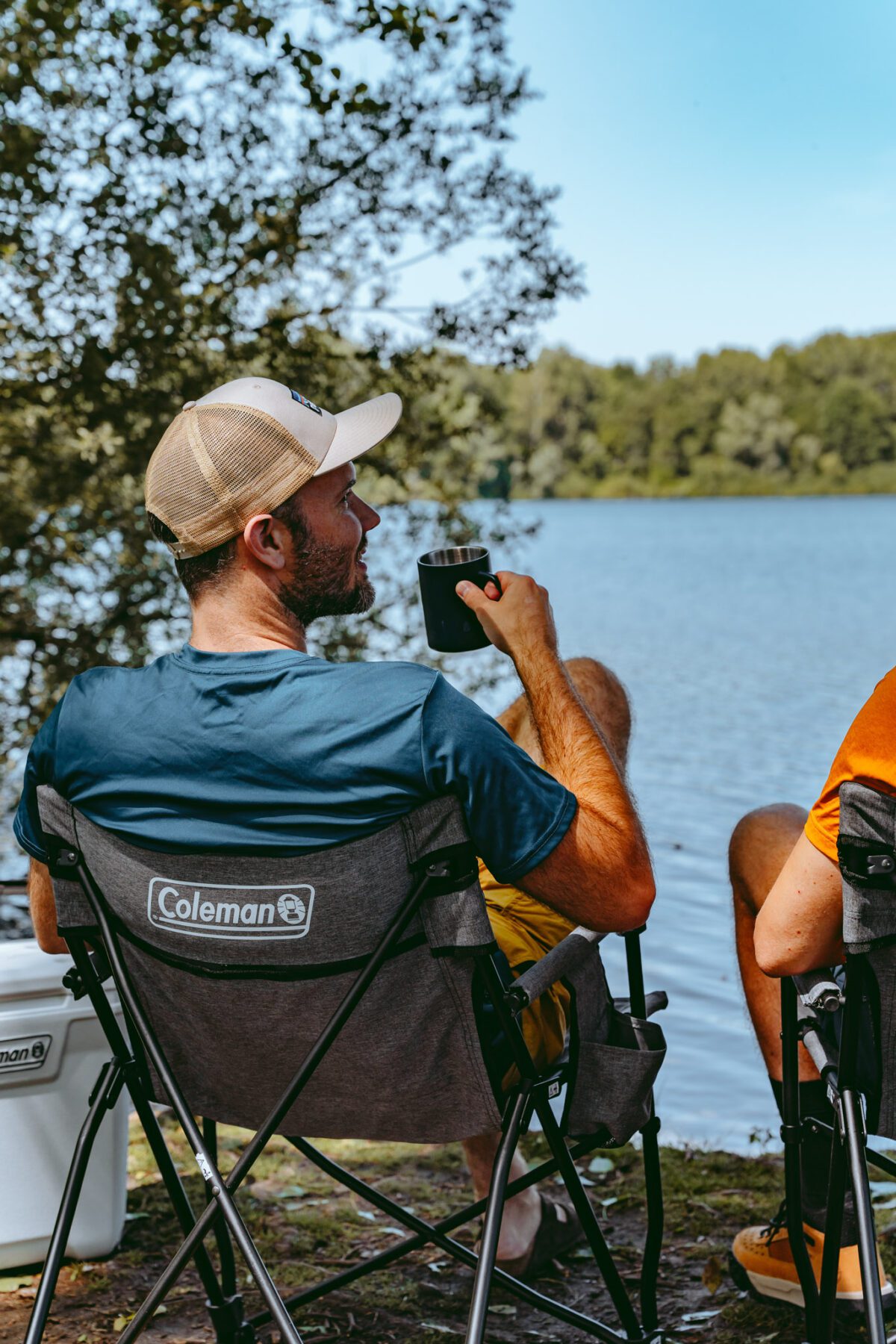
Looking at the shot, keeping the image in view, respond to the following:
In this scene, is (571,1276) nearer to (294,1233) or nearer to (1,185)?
(294,1233)

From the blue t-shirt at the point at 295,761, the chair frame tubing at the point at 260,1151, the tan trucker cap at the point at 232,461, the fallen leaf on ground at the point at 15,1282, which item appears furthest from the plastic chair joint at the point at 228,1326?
the tan trucker cap at the point at 232,461

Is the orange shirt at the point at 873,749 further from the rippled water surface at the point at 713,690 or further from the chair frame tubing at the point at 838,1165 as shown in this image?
the rippled water surface at the point at 713,690

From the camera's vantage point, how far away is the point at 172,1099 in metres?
1.91

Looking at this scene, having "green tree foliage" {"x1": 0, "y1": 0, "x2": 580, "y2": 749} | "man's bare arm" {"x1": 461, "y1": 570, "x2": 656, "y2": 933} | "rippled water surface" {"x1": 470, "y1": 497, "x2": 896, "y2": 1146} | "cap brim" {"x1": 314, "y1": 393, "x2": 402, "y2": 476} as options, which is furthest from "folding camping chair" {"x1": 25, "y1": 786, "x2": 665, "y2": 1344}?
"green tree foliage" {"x1": 0, "y1": 0, "x2": 580, "y2": 749}

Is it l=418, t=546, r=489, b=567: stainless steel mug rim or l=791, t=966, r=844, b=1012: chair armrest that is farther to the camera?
l=418, t=546, r=489, b=567: stainless steel mug rim

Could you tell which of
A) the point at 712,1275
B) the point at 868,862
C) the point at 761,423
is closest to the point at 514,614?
the point at 868,862

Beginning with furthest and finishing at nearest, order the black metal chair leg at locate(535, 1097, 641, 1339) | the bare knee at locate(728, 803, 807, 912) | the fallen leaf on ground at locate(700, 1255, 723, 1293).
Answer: the fallen leaf on ground at locate(700, 1255, 723, 1293) < the bare knee at locate(728, 803, 807, 912) < the black metal chair leg at locate(535, 1097, 641, 1339)

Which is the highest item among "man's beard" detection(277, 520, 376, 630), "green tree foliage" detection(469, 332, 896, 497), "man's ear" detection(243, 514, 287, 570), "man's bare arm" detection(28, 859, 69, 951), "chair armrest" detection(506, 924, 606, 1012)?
"green tree foliage" detection(469, 332, 896, 497)

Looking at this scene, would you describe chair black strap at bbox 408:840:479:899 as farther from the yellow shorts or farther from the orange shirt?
the orange shirt

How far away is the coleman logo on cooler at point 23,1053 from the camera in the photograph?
2.52m

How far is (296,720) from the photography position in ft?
5.78

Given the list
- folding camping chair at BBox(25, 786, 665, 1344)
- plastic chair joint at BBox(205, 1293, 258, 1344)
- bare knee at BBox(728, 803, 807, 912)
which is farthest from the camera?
bare knee at BBox(728, 803, 807, 912)

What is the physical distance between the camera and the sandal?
8.77ft

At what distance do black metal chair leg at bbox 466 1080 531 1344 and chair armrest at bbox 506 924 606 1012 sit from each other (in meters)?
0.14
